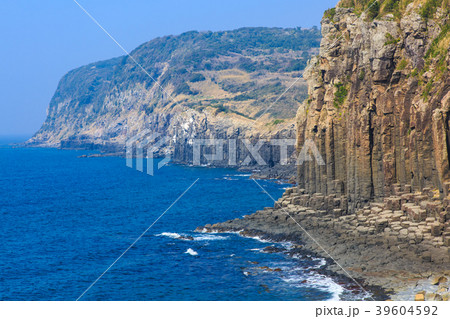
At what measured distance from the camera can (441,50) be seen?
214ft

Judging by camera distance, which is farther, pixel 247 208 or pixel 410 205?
pixel 247 208

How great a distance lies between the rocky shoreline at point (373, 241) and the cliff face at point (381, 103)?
410cm

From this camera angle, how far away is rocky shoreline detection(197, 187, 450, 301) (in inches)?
2055

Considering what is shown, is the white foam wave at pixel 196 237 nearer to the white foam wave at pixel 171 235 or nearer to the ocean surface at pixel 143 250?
the white foam wave at pixel 171 235

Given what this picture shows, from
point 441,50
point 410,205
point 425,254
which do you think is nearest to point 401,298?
point 425,254

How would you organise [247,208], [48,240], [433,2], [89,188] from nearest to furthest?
1. [433,2]
2. [48,240]
3. [247,208]
4. [89,188]

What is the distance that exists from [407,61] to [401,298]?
33.4 m

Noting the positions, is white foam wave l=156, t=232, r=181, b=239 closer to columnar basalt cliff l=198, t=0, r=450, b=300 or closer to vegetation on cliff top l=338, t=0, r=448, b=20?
columnar basalt cliff l=198, t=0, r=450, b=300

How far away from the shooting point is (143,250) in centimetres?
7500

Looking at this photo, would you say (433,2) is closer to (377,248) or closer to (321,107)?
(321,107)

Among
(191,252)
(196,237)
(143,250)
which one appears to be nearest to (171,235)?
(196,237)

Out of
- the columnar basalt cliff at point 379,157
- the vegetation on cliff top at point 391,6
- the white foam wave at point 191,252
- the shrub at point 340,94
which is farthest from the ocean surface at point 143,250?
the vegetation on cliff top at point 391,6

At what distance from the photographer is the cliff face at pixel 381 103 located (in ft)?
214

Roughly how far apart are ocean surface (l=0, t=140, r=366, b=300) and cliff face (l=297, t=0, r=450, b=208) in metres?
15.1
